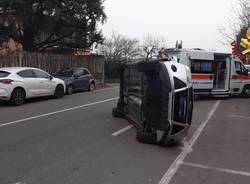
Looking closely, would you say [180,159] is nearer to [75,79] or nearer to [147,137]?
[147,137]

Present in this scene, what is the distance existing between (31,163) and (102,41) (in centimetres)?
2106

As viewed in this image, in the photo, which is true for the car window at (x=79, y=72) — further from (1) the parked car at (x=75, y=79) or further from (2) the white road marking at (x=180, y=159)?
(2) the white road marking at (x=180, y=159)

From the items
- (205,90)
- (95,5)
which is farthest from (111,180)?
(95,5)

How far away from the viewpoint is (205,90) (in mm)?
18016

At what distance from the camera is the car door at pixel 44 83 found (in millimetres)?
15709

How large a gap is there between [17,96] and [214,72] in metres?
10.1

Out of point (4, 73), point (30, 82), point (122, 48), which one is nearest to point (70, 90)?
point (30, 82)

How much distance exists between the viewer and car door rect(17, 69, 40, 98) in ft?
47.9

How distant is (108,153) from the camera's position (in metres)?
7.02

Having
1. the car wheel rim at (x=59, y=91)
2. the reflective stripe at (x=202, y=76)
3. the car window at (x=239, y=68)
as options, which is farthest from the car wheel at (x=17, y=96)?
the car window at (x=239, y=68)

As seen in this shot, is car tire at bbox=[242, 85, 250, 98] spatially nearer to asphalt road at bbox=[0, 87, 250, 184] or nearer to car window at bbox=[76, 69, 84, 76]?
asphalt road at bbox=[0, 87, 250, 184]

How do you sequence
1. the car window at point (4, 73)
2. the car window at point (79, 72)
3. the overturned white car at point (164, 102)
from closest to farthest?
1. the overturned white car at point (164, 102)
2. the car window at point (4, 73)
3. the car window at point (79, 72)

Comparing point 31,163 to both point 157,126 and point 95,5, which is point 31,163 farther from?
point 95,5

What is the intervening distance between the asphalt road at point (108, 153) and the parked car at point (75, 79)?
834cm
